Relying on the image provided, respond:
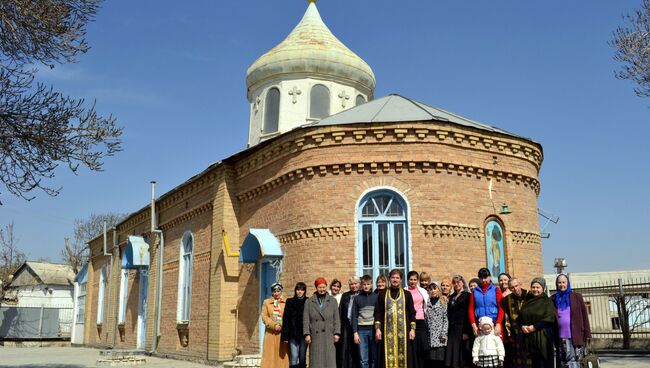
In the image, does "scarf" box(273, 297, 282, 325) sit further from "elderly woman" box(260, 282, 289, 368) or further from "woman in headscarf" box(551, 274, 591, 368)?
"woman in headscarf" box(551, 274, 591, 368)

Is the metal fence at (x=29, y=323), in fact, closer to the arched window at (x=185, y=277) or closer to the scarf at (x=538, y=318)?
the arched window at (x=185, y=277)

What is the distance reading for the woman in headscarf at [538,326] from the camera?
748 centimetres

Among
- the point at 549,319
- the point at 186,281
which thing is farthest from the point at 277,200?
the point at 549,319

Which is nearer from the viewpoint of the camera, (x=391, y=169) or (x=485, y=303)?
(x=485, y=303)

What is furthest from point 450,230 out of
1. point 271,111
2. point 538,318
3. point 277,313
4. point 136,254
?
point 136,254

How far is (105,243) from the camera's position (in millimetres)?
25641

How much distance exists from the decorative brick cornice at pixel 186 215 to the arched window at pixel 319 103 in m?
5.12

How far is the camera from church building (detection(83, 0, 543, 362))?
12.2 meters

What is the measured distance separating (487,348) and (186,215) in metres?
12.3

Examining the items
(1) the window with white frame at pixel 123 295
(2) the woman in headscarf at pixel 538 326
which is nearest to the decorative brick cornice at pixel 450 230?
(2) the woman in headscarf at pixel 538 326

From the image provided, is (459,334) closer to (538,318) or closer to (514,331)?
(514,331)

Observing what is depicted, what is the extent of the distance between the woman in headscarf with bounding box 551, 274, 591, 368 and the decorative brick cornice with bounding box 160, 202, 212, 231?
10531mm

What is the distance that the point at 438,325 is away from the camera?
8.03 metres

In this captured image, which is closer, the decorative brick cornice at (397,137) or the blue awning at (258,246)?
the decorative brick cornice at (397,137)
